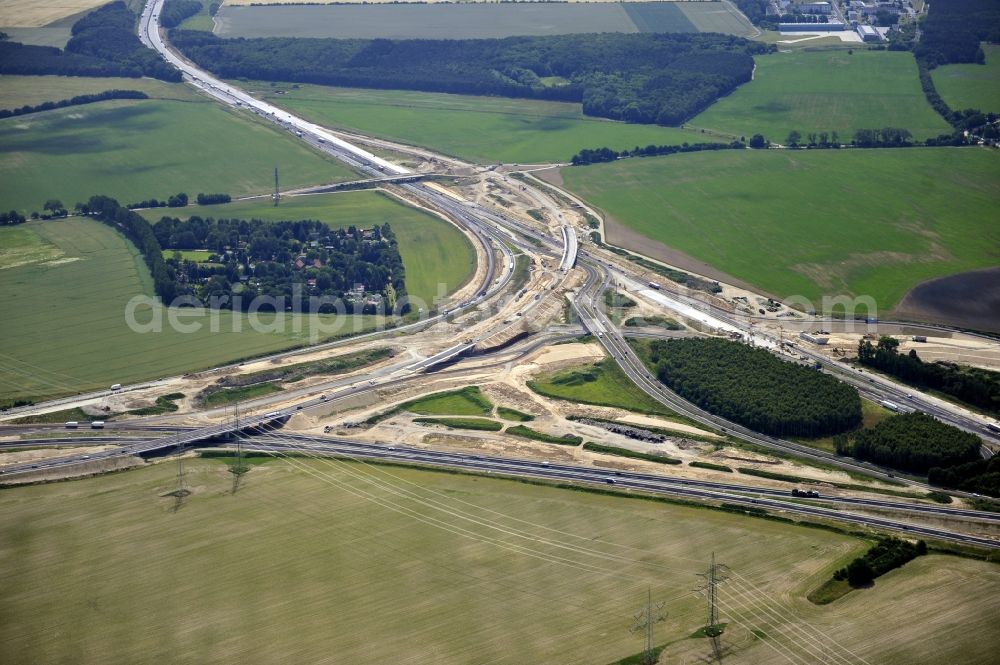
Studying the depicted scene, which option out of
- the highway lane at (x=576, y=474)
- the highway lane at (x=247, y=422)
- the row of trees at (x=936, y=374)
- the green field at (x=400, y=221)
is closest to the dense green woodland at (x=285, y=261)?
the green field at (x=400, y=221)

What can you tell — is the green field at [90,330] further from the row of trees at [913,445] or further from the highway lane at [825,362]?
the row of trees at [913,445]

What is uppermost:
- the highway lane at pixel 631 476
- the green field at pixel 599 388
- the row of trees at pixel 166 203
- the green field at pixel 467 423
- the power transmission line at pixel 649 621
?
the row of trees at pixel 166 203

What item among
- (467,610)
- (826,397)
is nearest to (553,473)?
(467,610)

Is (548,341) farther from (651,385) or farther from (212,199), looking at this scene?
(212,199)

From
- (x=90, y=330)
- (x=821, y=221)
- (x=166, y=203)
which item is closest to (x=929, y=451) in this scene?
(x=821, y=221)

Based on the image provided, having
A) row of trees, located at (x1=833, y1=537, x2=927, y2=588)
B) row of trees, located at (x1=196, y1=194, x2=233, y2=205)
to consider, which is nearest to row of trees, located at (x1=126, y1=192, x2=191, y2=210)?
row of trees, located at (x1=196, y1=194, x2=233, y2=205)

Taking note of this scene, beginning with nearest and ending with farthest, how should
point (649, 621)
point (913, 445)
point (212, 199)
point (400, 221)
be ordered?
point (649, 621) → point (913, 445) → point (400, 221) → point (212, 199)
